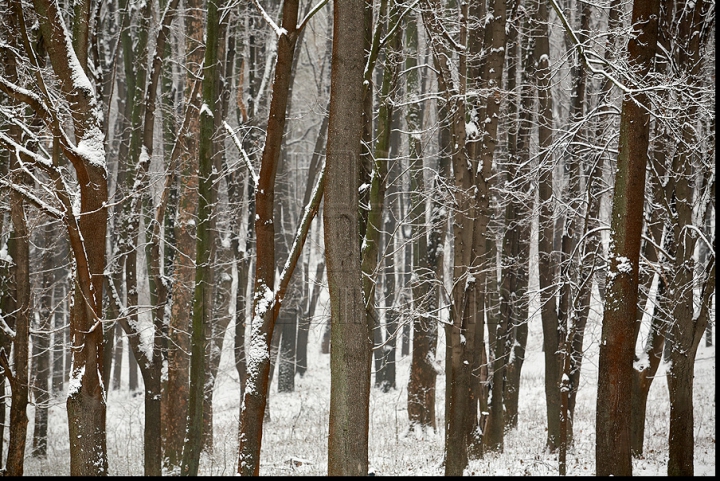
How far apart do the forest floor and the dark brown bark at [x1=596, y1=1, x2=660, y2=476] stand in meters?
3.42

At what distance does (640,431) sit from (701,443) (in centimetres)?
262

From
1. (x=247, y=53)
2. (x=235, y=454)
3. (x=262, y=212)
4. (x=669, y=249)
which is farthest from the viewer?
(x=247, y=53)

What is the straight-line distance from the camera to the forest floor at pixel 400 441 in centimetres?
1213

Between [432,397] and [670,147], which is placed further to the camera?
[432,397]

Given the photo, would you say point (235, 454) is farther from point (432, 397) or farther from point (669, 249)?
point (669, 249)

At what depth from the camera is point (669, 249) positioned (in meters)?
10.8

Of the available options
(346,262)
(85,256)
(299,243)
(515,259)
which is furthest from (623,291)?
(85,256)

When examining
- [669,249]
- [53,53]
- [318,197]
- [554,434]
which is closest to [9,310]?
[53,53]

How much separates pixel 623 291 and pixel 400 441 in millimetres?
8308

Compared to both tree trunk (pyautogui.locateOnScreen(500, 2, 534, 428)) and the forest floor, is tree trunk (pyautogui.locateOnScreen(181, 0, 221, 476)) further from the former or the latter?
tree trunk (pyautogui.locateOnScreen(500, 2, 534, 428))

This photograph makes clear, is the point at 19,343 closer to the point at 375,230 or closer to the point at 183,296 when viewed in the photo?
the point at 183,296

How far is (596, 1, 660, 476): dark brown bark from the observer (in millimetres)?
7973

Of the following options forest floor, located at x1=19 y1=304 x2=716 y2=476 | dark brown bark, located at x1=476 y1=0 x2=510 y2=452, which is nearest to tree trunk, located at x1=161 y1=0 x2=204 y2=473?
forest floor, located at x1=19 y1=304 x2=716 y2=476

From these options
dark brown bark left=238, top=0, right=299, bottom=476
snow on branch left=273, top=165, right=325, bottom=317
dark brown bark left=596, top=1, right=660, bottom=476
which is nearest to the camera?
dark brown bark left=596, top=1, right=660, bottom=476
